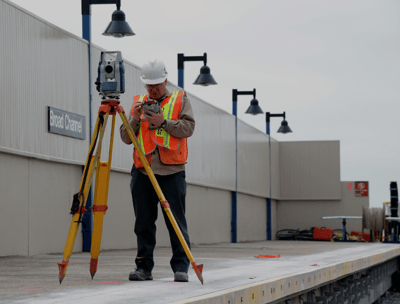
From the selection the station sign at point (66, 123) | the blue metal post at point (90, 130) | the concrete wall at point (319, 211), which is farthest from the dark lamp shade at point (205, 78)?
the concrete wall at point (319, 211)

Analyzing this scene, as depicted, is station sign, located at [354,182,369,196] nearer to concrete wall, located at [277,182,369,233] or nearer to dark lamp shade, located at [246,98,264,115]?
concrete wall, located at [277,182,369,233]

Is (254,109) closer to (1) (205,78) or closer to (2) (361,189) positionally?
(1) (205,78)

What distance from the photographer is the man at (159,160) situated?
483 centimetres

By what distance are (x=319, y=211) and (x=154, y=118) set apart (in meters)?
27.5

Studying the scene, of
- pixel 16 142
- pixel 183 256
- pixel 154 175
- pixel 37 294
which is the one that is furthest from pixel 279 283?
pixel 16 142

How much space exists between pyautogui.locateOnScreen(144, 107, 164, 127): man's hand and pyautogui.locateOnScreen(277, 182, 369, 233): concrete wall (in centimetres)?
2714

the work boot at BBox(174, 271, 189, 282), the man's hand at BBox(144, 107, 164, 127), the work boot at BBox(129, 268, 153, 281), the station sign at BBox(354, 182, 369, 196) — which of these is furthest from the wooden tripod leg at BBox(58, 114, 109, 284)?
the station sign at BBox(354, 182, 369, 196)

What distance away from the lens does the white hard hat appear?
4.79 m

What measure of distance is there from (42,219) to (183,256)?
22.2 ft

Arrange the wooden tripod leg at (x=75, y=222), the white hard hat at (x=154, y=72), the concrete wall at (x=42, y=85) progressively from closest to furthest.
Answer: the wooden tripod leg at (x=75, y=222) → the white hard hat at (x=154, y=72) → the concrete wall at (x=42, y=85)

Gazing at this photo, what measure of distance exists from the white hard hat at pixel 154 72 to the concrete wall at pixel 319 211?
2698 centimetres

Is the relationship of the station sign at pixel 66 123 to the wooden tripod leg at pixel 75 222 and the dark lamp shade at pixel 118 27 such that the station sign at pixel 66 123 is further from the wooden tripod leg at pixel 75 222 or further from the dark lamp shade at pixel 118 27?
the wooden tripod leg at pixel 75 222

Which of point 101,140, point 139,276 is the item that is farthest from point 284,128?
point 101,140

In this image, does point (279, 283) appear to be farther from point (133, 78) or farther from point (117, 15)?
point (133, 78)
